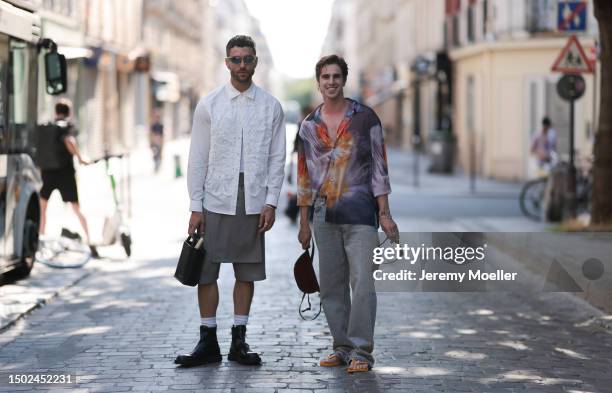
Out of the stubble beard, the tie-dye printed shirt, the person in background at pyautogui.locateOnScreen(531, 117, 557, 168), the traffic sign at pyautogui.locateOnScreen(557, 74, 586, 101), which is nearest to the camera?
the tie-dye printed shirt

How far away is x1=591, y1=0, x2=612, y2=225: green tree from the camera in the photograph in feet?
45.3

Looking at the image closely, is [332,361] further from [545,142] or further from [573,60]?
[545,142]

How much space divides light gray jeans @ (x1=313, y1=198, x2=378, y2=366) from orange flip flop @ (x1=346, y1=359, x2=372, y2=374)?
3 cm

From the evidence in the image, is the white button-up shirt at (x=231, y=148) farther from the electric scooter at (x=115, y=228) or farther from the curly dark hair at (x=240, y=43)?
the electric scooter at (x=115, y=228)

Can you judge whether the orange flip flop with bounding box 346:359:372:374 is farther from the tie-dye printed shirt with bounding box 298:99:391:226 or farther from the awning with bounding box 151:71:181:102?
the awning with bounding box 151:71:181:102

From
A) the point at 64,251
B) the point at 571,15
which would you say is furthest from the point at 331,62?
the point at 571,15

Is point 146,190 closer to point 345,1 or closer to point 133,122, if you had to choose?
point 133,122

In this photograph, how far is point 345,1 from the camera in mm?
135500

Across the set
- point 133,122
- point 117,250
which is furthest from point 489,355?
point 133,122

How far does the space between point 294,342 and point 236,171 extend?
1468mm

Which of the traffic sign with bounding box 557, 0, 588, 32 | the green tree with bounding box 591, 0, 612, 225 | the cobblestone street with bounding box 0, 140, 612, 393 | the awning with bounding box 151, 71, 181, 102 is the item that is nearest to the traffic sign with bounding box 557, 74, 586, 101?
the traffic sign with bounding box 557, 0, 588, 32

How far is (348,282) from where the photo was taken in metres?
6.81

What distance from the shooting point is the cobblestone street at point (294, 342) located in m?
6.41

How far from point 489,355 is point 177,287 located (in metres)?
4.05
